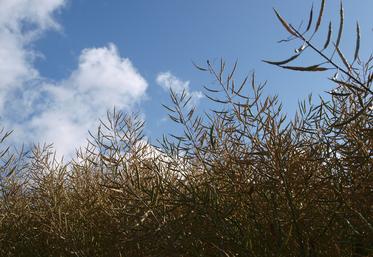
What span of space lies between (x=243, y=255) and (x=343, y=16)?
3.06 feet

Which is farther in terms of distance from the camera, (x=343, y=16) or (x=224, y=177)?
(x=224, y=177)

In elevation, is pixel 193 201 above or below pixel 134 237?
above

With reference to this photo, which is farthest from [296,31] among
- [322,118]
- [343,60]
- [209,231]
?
[322,118]

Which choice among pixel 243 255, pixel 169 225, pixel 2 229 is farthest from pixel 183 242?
pixel 2 229

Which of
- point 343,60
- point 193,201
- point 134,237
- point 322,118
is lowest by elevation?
point 134,237

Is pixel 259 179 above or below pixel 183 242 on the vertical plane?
above

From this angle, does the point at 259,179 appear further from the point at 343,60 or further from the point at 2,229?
the point at 2,229

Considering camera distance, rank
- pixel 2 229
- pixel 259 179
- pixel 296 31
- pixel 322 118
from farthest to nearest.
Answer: pixel 2 229, pixel 322 118, pixel 259 179, pixel 296 31

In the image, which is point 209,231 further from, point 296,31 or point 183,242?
point 296,31

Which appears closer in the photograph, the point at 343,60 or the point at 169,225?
the point at 343,60

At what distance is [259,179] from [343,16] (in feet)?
3.11

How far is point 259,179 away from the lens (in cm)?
183

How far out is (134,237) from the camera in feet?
5.60

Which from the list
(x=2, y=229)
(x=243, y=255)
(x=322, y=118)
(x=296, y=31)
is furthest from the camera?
(x=2, y=229)
